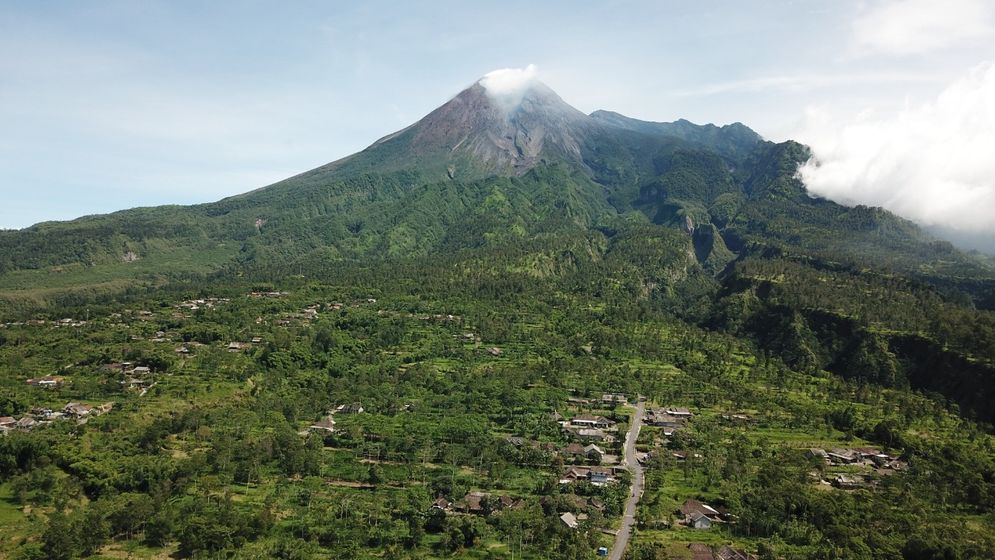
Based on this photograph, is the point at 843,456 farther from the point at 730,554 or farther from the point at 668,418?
the point at 730,554

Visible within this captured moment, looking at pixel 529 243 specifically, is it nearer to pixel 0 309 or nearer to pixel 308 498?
pixel 0 309

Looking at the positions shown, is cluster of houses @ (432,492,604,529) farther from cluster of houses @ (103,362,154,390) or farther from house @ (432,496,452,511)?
cluster of houses @ (103,362,154,390)

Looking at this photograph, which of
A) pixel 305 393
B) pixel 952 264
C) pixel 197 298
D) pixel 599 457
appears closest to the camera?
pixel 599 457

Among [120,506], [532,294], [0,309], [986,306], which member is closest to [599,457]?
[120,506]

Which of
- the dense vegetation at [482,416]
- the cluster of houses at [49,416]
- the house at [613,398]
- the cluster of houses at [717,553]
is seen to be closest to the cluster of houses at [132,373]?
the dense vegetation at [482,416]

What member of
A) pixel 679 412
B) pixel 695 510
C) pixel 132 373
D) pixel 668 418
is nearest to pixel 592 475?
pixel 695 510

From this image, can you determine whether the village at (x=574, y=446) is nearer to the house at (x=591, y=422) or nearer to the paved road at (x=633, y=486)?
the house at (x=591, y=422)
